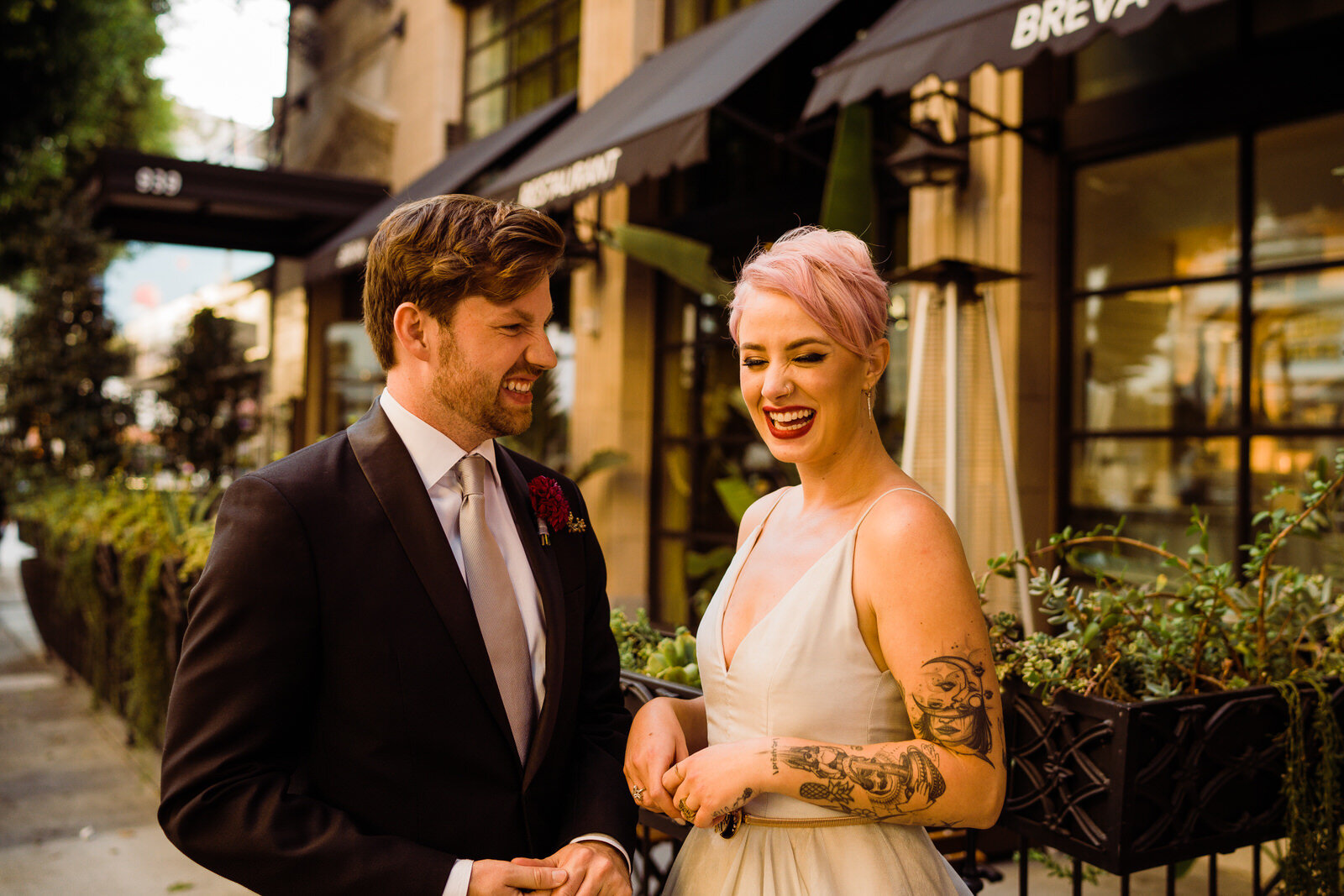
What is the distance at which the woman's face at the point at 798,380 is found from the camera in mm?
1688

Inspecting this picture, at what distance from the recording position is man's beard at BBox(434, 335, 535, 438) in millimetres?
1812

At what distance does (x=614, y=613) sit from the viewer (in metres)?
3.30

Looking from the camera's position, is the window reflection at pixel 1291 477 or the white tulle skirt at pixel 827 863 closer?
the white tulle skirt at pixel 827 863

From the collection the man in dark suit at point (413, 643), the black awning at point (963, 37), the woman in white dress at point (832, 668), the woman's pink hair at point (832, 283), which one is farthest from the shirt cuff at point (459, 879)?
the black awning at point (963, 37)

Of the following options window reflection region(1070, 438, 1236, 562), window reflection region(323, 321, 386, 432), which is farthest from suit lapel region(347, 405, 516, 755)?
window reflection region(323, 321, 386, 432)

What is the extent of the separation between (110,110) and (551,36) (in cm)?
881

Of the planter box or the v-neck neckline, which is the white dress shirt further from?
the planter box

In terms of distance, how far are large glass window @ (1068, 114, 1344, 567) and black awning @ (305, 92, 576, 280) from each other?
5.15m

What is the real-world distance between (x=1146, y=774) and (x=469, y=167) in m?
8.19

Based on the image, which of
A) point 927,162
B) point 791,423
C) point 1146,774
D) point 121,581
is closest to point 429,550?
point 791,423

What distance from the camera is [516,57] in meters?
10.8

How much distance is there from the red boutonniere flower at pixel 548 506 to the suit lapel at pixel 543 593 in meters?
0.01

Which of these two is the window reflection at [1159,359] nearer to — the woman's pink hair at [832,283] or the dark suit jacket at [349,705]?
the woman's pink hair at [832,283]

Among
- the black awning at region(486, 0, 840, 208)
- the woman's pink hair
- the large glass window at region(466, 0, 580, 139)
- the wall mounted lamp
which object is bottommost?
the woman's pink hair
